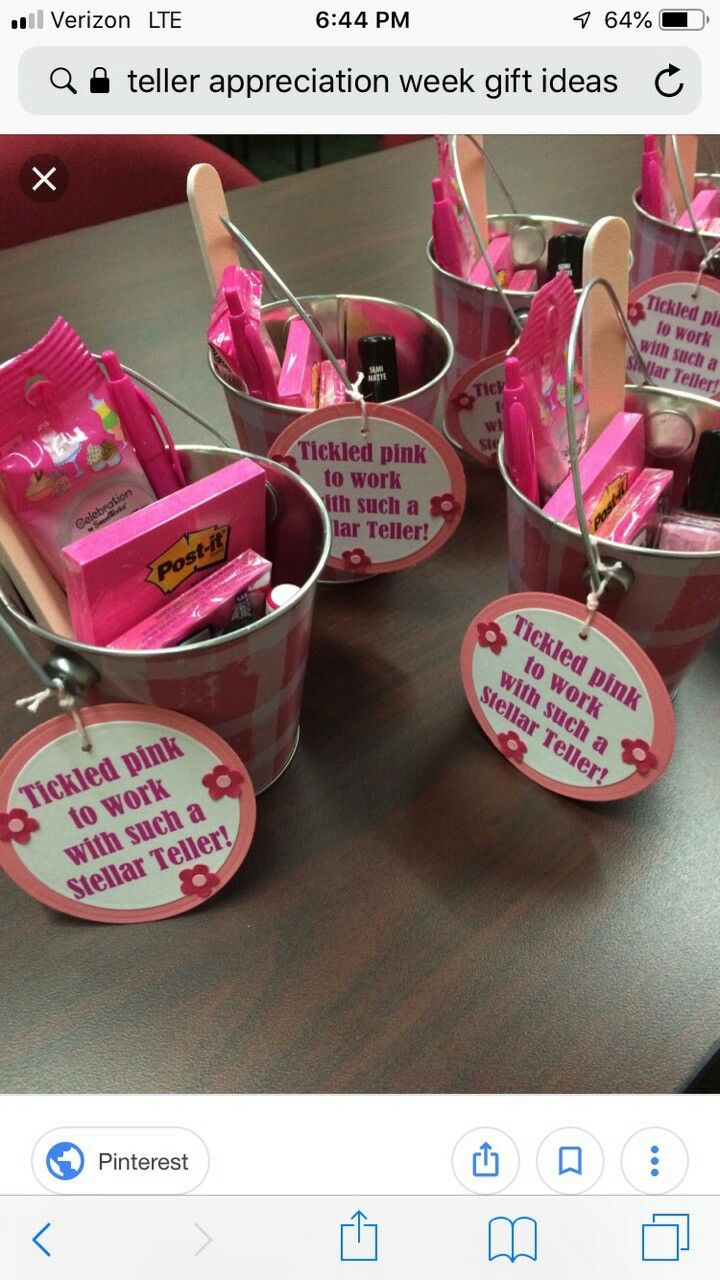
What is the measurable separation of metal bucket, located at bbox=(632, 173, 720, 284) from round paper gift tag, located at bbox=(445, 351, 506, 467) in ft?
0.55

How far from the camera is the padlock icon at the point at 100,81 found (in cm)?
54

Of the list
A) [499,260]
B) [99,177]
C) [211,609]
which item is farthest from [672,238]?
[99,177]

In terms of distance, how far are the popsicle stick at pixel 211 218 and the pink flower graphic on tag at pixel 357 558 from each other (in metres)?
0.18

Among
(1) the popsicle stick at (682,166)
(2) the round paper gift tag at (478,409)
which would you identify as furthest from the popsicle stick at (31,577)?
(1) the popsicle stick at (682,166)

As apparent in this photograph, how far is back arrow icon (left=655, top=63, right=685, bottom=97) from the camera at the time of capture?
0.55m

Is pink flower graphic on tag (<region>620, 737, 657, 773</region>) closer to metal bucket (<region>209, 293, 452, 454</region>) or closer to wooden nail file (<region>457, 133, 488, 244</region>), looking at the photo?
metal bucket (<region>209, 293, 452, 454</region>)

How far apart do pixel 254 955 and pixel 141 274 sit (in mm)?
724

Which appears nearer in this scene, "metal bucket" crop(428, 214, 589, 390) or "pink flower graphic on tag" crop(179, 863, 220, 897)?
"pink flower graphic on tag" crop(179, 863, 220, 897)

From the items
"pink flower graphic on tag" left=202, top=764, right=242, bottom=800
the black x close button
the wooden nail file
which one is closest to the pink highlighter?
the wooden nail file
